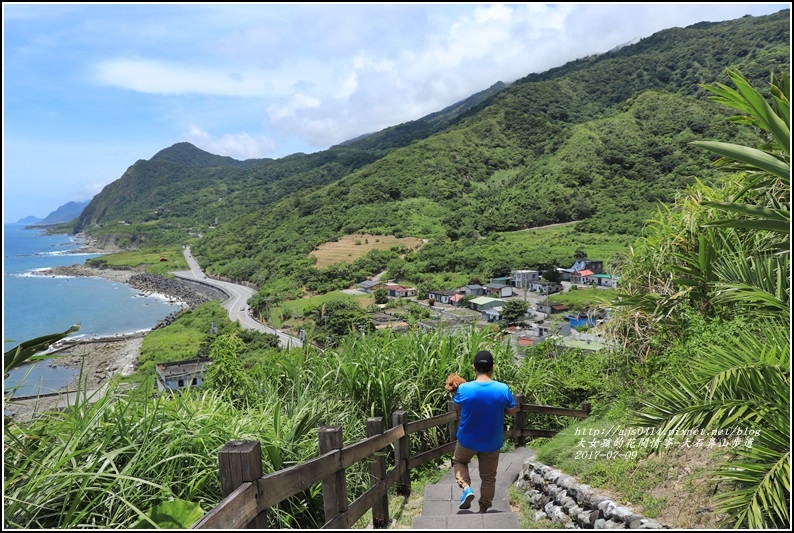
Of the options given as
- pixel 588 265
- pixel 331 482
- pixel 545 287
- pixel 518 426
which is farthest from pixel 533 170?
pixel 331 482

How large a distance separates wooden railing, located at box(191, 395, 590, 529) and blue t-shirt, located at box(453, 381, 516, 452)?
517 millimetres

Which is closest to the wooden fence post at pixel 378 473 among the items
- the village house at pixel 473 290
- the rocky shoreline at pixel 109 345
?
the rocky shoreline at pixel 109 345

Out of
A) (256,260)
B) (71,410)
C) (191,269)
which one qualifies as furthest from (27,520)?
(191,269)

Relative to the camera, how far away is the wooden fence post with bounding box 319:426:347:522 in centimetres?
230

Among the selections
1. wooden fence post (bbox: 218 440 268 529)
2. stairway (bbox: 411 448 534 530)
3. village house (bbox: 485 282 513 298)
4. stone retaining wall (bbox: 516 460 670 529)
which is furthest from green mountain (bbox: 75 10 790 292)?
wooden fence post (bbox: 218 440 268 529)

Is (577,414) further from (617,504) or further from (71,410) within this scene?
(71,410)

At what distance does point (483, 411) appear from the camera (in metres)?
3.14

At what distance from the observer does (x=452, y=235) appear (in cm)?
7506

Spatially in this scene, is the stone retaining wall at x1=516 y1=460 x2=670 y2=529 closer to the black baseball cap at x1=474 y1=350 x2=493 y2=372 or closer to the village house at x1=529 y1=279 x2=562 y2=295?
the black baseball cap at x1=474 y1=350 x2=493 y2=372

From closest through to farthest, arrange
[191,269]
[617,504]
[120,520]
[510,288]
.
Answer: [120,520]
[617,504]
[510,288]
[191,269]

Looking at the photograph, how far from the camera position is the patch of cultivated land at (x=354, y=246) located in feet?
229

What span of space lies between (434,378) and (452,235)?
71.2m

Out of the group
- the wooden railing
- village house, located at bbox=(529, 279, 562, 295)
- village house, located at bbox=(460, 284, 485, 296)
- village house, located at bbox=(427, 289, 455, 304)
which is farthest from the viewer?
village house, located at bbox=(529, 279, 562, 295)

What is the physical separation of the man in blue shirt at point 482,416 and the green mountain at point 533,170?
2287 inches
